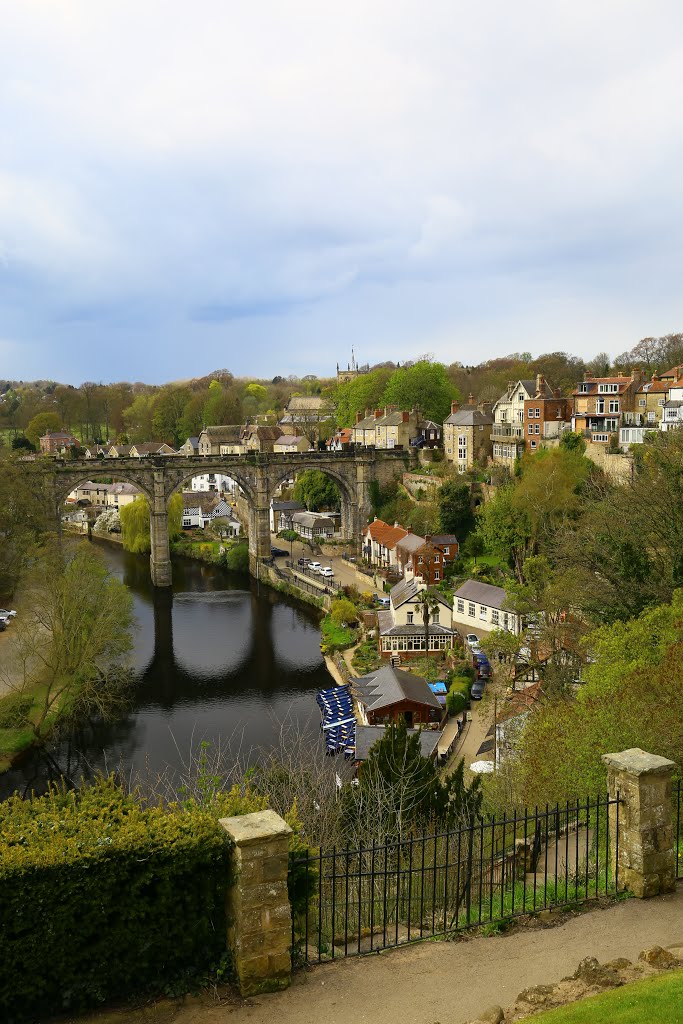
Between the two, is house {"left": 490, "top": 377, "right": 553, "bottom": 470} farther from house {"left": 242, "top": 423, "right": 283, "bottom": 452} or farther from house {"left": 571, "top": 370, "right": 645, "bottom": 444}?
house {"left": 242, "top": 423, "right": 283, "bottom": 452}

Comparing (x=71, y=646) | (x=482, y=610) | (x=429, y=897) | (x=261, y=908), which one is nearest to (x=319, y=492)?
(x=482, y=610)

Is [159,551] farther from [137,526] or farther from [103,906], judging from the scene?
Answer: [103,906]

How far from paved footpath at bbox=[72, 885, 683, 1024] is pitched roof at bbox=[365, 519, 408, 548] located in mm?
42529

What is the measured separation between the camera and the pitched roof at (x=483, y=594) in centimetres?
3612

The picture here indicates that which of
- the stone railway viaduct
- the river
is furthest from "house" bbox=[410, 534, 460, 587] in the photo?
the stone railway viaduct

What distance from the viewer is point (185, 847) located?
24.5 ft

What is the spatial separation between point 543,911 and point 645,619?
386 inches

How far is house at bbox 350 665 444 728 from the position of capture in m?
28.8

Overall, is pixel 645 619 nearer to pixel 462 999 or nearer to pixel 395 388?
pixel 462 999

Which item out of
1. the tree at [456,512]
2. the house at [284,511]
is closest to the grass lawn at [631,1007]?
the tree at [456,512]

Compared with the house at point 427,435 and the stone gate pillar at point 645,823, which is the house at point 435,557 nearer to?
the house at point 427,435

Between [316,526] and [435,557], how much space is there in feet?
68.7

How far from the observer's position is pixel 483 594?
37594mm

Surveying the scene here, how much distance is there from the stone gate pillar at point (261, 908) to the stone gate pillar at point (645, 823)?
12.0ft
